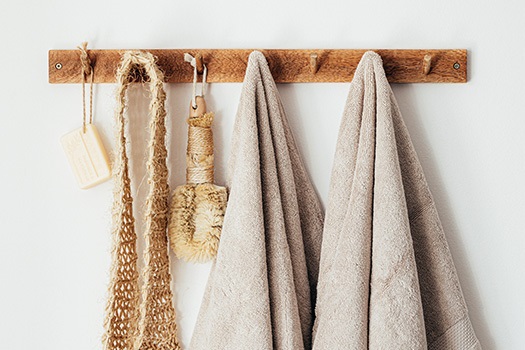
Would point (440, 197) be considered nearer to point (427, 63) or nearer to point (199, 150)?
point (427, 63)

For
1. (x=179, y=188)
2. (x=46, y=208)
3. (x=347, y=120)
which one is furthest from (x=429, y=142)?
(x=46, y=208)

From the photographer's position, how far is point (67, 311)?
0.95 meters

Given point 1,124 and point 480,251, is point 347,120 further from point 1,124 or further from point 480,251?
point 1,124

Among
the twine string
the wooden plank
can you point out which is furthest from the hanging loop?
the twine string

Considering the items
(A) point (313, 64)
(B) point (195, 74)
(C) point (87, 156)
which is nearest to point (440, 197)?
(A) point (313, 64)

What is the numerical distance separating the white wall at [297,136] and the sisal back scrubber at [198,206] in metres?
0.06

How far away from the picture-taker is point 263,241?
83 cm

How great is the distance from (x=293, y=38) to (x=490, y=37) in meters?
0.32

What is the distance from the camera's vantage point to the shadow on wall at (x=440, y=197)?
0.95 meters

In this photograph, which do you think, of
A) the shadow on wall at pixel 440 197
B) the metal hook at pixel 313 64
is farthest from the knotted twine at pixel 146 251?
the shadow on wall at pixel 440 197

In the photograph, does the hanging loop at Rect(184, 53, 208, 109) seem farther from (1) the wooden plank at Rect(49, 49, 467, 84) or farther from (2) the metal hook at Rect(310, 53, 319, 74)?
(2) the metal hook at Rect(310, 53, 319, 74)

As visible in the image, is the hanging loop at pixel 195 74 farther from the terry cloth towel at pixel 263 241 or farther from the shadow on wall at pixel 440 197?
the shadow on wall at pixel 440 197

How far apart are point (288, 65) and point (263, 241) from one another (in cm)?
29

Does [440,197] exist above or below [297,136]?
below
